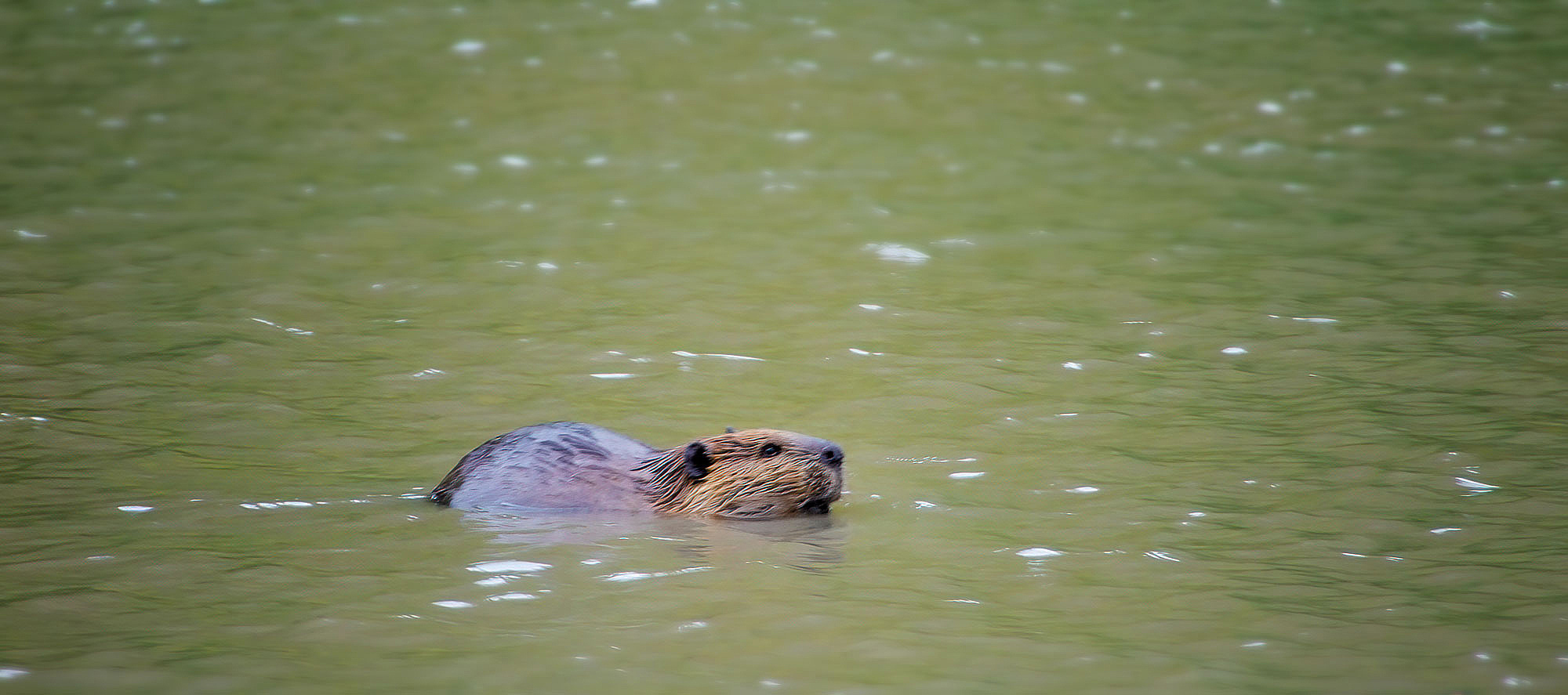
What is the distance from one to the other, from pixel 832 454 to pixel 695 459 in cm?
65

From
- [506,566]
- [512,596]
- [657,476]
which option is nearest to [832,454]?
[657,476]

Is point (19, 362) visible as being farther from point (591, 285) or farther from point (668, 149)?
point (668, 149)

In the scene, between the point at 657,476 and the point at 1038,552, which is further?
the point at 657,476

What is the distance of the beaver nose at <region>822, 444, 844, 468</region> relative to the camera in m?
7.36

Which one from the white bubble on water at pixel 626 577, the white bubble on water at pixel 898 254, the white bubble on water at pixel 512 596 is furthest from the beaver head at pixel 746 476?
the white bubble on water at pixel 898 254

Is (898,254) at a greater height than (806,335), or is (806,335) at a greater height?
(898,254)

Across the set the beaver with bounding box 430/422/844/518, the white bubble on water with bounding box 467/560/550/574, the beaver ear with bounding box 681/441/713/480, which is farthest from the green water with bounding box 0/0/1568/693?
the beaver ear with bounding box 681/441/713/480

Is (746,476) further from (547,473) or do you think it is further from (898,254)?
(898,254)

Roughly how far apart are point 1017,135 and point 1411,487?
827 cm

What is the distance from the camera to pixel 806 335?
10.6 meters

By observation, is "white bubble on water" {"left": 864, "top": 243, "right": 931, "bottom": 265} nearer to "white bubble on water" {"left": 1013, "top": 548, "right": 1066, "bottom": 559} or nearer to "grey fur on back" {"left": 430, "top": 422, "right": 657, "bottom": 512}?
"grey fur on back" {"left": 430, "top": 422, "right": 657, "bottom": 512}

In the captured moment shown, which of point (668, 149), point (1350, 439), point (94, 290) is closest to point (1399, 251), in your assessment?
point (1350, 439)

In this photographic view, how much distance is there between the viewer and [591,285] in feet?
38.4

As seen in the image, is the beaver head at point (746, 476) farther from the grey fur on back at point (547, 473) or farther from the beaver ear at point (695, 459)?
the grey fur on back at point (547, 473)
